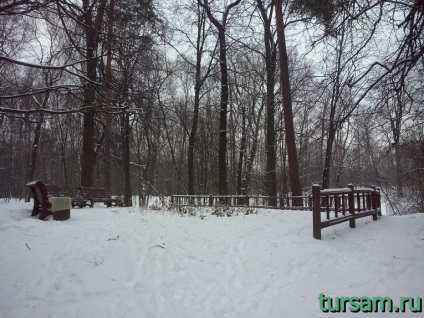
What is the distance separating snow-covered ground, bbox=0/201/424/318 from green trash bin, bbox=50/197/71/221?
904 millimetres

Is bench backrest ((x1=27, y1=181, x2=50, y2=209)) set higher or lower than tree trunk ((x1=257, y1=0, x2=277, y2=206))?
lower

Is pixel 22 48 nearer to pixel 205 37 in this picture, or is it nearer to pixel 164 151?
pixel 205 37

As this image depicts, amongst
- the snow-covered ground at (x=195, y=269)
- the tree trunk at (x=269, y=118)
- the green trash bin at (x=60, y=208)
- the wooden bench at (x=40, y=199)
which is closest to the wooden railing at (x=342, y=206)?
the snow-covered ground at (x=195, y=269)

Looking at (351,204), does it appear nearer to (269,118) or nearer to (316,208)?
(316,208)

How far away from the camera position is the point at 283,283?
4152 mm

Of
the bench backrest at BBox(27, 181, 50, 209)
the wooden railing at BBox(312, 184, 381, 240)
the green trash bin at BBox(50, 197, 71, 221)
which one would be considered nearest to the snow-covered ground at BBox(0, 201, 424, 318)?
the wooden railing at BBox(312, 184, 381, 240)

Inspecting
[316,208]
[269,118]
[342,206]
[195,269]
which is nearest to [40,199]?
[195,269]

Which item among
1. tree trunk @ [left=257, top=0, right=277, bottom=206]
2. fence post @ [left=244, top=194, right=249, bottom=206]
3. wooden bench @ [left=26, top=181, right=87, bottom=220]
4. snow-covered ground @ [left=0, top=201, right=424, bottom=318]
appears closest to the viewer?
snow-covered ground @ [left=0, top=201, right=424, bottom=318]

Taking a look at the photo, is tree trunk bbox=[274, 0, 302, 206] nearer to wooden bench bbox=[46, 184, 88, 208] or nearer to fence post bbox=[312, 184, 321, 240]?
fence post bbox=[312, 184, 321, 240]

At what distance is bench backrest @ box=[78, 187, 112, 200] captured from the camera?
11846mm

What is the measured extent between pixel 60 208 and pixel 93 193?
4.86 metres

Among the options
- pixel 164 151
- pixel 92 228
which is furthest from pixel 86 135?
pixel 164 151

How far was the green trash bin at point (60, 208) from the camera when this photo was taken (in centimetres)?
758

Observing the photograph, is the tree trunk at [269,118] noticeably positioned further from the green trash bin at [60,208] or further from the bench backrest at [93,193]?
the green trash bin at [60,208]
